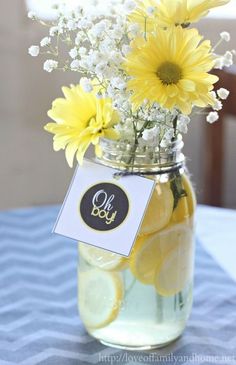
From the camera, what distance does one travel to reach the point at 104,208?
0.85 metres

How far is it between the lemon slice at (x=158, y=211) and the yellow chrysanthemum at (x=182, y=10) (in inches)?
7.7

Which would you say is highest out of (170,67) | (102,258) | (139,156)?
(170,67)

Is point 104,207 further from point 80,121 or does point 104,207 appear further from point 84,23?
point 84,23

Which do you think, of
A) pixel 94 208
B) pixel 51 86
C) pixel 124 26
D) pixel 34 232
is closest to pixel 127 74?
pixel 124 26

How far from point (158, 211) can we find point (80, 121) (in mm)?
142

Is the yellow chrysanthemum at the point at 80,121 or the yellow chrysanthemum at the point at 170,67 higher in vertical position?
the yellow chrysanthemum at the point at 170,67

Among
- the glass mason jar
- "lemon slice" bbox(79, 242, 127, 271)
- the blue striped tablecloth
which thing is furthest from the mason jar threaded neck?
the blue striped tablecloth

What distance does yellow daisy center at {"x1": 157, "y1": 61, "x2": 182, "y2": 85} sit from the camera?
776 mm

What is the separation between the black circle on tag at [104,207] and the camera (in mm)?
853

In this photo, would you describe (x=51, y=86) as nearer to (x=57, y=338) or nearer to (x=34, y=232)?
(x=34, y=232)

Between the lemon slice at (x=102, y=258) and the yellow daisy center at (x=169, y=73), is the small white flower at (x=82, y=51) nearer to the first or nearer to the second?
the yellow daisy center at (x=169, y=73)

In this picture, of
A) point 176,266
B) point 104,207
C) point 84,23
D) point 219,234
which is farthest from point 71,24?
point 219,234

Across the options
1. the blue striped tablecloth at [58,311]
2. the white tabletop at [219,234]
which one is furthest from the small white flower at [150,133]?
the white tabletop at [219,234]

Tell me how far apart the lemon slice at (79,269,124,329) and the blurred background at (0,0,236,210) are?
2.91ft
